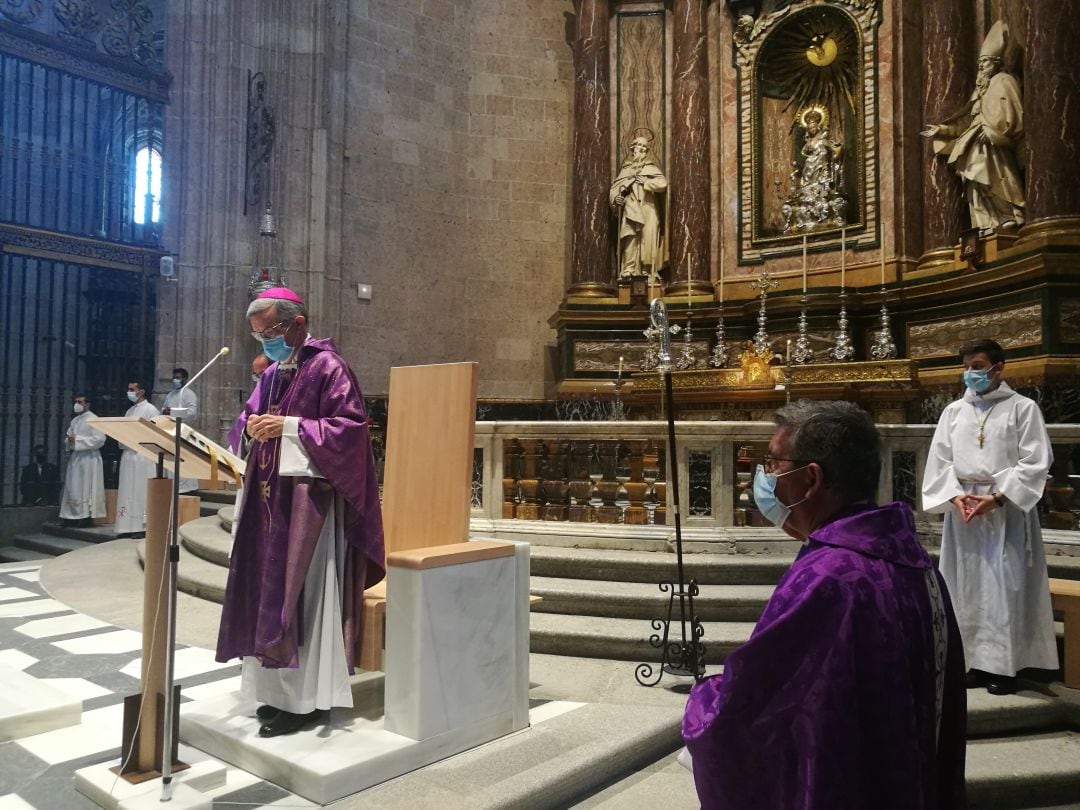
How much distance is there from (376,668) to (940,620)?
93.4 inches

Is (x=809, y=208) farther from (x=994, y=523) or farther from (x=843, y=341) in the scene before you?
(x=994, y=523)

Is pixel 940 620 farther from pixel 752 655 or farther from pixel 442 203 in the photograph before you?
pixel 442 203

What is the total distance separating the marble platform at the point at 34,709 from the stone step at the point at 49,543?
17.7 ft

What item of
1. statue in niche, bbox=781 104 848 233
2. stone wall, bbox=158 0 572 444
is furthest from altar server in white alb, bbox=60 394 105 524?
statue in niche, bbox=781 104 848 233

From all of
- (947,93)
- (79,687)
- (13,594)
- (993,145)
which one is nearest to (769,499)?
(79,687)

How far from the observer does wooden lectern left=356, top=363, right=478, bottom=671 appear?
3.57m

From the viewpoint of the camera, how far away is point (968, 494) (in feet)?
13.4

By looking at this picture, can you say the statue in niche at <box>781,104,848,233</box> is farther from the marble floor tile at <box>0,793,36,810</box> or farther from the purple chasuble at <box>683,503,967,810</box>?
the marble floor tile at <box>0,793,36,810</box>

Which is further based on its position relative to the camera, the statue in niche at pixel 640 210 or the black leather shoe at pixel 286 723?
the statue in niche at pixel 640 210

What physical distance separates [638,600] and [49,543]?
7415mm

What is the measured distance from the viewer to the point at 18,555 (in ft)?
28.9

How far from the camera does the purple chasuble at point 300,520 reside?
10.3ft

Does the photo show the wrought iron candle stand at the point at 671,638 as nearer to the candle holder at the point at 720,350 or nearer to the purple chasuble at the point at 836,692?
the purple chasuble at the point at 836,692

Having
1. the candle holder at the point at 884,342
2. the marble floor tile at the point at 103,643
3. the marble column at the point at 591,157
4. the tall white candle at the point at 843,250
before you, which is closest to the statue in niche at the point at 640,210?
the marble column at the point at 591,157
